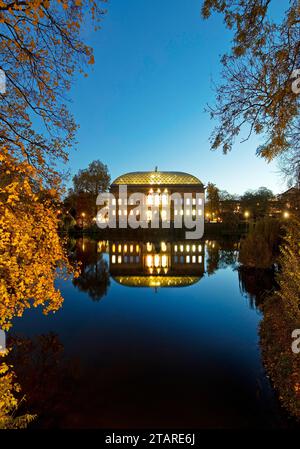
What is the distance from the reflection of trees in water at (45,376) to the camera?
7355 millimetres

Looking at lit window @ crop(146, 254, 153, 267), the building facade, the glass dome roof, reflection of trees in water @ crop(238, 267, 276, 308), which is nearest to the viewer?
reflection of trees in water @ crop(238, 267, 276, 308)

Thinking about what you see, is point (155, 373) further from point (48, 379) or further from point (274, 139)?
point (274, 139)

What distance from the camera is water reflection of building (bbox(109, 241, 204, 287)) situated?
2462 centimetres

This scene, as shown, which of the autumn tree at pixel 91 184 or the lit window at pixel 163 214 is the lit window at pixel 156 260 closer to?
the autumn tree at pixel 91 184

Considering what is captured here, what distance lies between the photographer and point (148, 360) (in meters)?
10.6

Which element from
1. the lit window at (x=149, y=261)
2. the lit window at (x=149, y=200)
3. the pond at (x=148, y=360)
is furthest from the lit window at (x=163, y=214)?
the pond at (x=148, y=360)

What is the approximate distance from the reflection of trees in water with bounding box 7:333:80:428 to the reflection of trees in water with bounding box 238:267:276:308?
39.1ft

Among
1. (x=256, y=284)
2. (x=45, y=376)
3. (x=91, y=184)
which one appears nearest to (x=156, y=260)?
(x=256, y=284)

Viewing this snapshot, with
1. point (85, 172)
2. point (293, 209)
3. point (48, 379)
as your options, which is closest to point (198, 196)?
point (85, 172)

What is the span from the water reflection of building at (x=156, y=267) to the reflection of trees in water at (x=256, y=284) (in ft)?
13.5

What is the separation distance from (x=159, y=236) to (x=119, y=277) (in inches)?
1305

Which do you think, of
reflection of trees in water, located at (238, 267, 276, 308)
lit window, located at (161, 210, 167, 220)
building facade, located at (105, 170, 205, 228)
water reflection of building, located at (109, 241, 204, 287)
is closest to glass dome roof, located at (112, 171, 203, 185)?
building facade, located at (105, 170, 205, 228)

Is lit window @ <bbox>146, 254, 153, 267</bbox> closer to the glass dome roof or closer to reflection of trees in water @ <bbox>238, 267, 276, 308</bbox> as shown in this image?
reflection of trees in water @ <bbox>238, 267, 276, 308</bbox>

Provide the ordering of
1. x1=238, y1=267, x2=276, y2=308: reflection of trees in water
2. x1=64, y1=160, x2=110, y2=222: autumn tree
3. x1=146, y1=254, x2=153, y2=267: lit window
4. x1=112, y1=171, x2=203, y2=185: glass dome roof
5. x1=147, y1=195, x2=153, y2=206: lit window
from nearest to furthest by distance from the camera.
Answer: x1=238, y1=267, x2=276, y2=308: reflection of trees in water < x1=146, y1=254, x2=153, y2=267: lit window < x1=64, y1=160, x2=110, y2=222: autumn tree < x1=147, y1=195, x2=153, y2=206: lit window < x1=112, y1=171, x2=203, y2=185: glass dome roof
